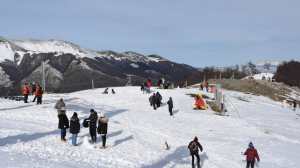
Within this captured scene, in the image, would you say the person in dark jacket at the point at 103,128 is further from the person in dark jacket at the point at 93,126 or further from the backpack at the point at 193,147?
the backpack at the point at 193,147

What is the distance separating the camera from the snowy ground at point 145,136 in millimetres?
24078

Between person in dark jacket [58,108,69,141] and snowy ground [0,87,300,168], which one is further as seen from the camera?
person in dark jacket [58,108,69,141]

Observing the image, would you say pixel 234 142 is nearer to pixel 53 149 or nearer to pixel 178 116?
pixel 178 116

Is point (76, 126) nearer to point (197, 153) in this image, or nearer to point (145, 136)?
point (197, 153)

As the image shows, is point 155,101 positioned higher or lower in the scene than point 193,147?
higher

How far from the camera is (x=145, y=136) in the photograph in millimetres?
33156

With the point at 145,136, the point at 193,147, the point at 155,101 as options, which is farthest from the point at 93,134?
the point at 155,101

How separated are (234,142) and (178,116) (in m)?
10.0

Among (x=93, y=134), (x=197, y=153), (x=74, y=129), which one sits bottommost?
(x=197, y=153)

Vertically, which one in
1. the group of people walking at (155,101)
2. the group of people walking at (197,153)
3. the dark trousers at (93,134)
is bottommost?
the group of people walking at (197,153)

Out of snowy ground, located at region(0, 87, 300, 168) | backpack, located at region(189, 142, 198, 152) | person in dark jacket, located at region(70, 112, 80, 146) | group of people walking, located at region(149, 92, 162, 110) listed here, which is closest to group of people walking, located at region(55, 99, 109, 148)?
person in dark jacket, located at region(70, 112, 80, 146)

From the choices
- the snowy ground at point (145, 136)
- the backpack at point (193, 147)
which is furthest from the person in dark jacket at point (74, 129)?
the backpack at point (193, 147)

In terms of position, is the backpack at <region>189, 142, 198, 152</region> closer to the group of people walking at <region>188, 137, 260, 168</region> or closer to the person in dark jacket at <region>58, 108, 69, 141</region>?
the group of people walking at <region>188, 137, 260, 168</region>

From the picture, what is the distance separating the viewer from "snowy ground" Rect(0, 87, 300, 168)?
24.1m
